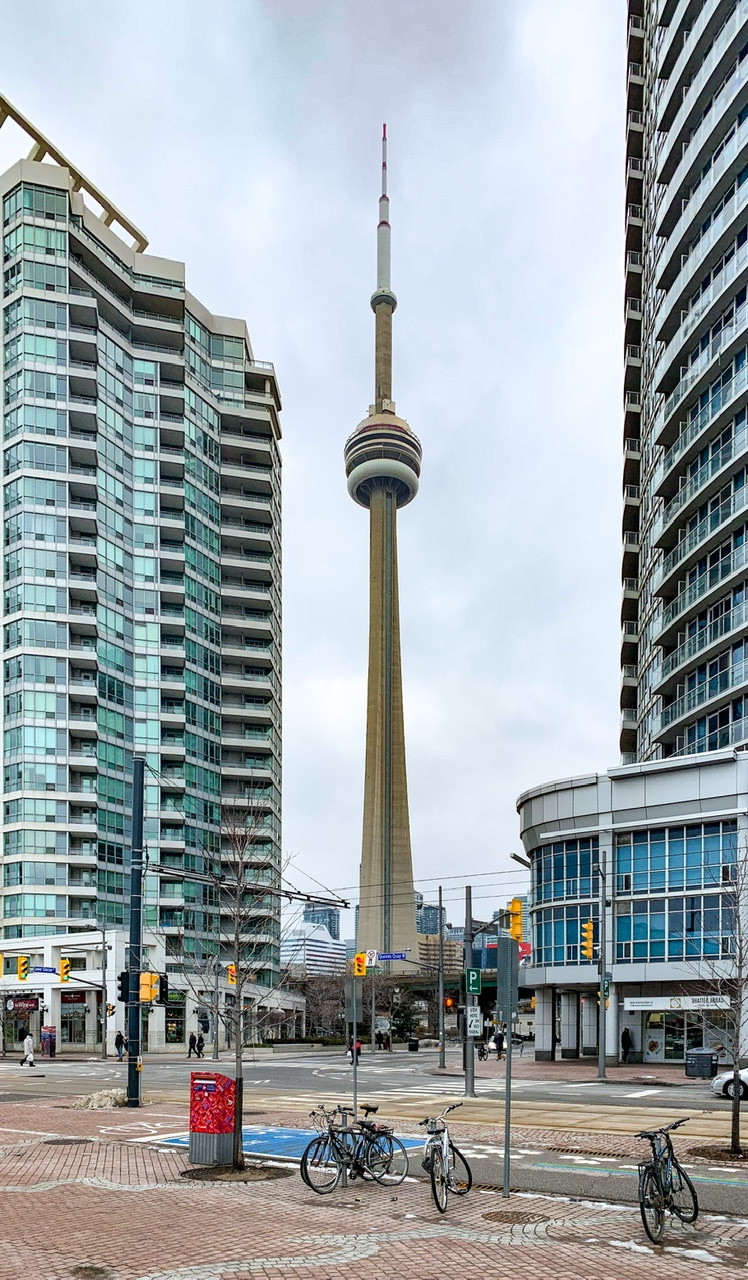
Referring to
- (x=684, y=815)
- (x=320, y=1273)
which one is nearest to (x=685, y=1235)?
(x=320, y=1273)

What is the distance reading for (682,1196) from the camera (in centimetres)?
1355

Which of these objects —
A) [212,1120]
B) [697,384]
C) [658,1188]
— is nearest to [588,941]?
[212,1120]

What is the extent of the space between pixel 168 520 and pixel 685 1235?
290ft

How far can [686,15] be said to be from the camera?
61.8m

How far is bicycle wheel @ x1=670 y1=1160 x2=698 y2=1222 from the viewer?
13125 millimetres

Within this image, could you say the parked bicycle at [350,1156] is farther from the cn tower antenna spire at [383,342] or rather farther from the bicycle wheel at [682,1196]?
the cn tower antenna spire at [383,342]

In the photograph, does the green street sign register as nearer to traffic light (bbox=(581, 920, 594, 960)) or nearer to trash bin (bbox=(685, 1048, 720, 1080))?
traffic light (bbox=(581, 920, 594, 960))

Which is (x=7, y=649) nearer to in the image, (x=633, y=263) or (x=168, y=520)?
(x=168, y=520)

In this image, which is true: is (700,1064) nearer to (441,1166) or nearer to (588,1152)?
(588,1152)

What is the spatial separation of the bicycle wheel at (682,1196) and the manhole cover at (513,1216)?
60.3 inches

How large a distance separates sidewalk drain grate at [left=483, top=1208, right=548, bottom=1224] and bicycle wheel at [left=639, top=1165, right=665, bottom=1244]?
5.23ft

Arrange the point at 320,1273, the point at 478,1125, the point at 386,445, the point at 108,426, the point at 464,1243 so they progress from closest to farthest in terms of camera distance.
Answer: the point at 320,1273 < the point at 464,1243 < the point at 478,1125 < the point at 108,426 < the point at 386,445

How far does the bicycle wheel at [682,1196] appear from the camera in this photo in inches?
517

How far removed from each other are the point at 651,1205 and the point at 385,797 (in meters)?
135
